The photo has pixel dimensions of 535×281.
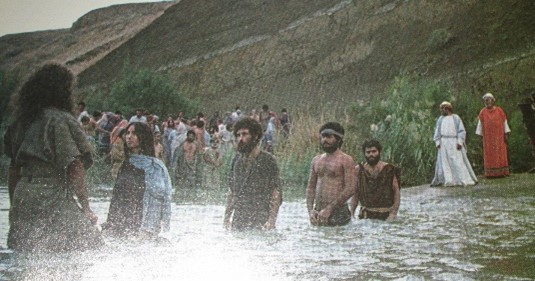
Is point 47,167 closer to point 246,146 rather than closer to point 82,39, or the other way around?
point 246,146

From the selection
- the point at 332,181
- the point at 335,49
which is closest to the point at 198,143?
the point at 335,49

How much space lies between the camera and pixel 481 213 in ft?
18.6

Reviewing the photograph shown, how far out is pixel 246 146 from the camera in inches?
167

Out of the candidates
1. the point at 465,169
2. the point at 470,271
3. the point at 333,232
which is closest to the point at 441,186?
the point at 465,169

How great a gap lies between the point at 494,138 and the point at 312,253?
4532 mm

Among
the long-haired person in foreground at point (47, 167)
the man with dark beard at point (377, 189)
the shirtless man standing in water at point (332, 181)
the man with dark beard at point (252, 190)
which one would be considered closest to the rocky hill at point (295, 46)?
the long-haired person in foreground at point (47, 167)

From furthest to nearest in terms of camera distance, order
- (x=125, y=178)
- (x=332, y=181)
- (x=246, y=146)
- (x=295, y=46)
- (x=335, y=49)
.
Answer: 1. (x=295, y=46)
2. (x=335, y=49)
3. (x=332, y=181)
4. (x=246, y=146)
5. (x=125, y=178)

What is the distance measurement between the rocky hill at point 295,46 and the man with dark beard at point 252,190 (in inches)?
43.8

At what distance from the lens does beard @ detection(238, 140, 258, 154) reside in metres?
4.22

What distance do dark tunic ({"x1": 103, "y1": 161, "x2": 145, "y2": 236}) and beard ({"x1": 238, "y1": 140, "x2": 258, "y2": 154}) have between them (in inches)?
29.4

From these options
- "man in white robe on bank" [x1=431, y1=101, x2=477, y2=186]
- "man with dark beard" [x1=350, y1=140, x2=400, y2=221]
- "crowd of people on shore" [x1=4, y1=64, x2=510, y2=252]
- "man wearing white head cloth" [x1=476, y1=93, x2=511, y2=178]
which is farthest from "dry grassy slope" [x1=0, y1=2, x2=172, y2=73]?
"man wearing white head cloth" [x1=476, y1=93, x2=511, y2=178]

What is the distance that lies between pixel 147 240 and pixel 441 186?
4969mm

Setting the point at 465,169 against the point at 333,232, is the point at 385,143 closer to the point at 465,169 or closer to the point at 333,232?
the point at 465,169

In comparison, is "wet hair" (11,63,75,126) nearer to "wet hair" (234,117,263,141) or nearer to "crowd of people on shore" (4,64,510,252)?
"crowd of people on shore" (4,64,510,252)
